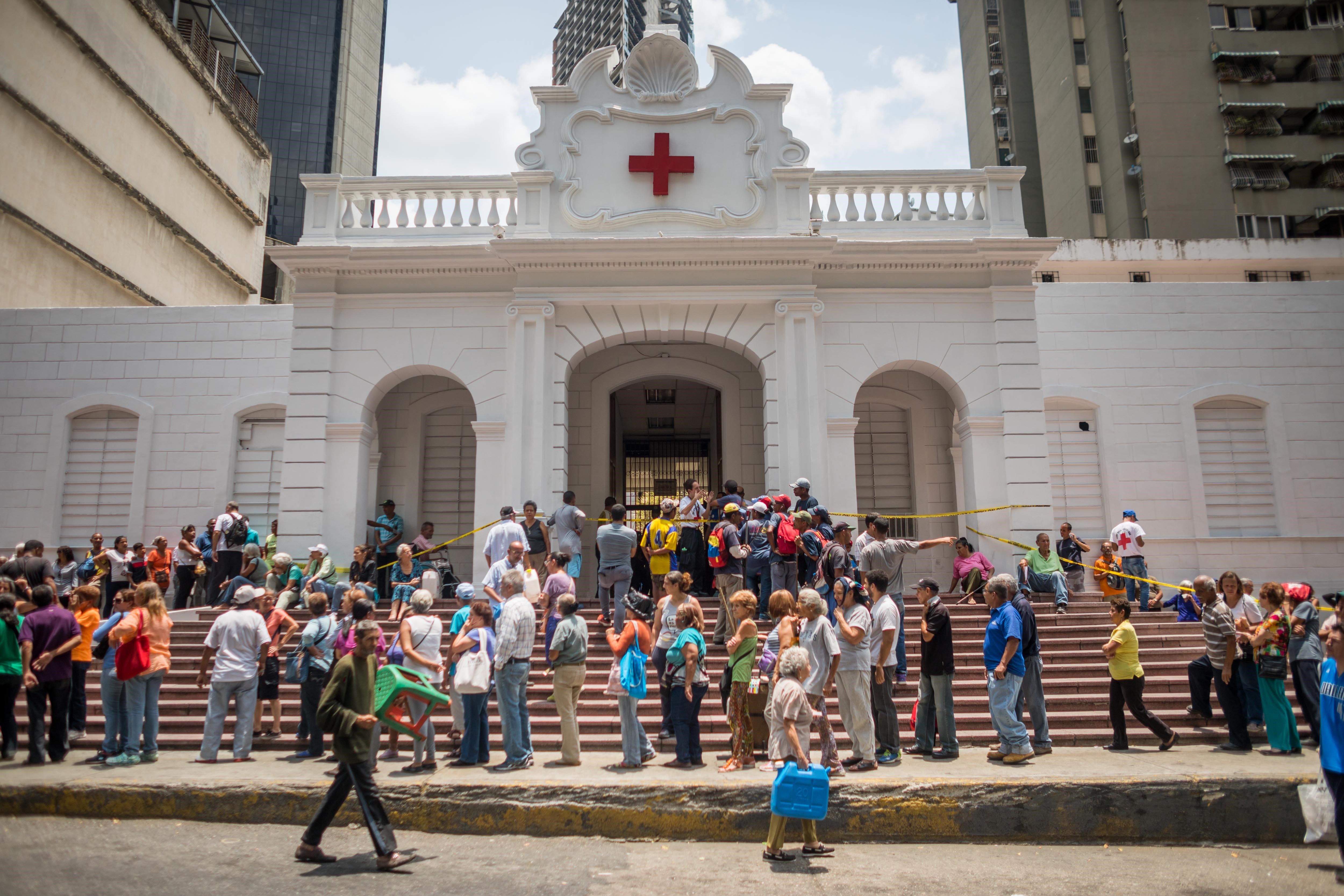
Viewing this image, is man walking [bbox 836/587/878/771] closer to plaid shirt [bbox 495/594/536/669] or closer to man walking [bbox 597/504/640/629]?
plaid shirt [bbox 495/594/536/669]

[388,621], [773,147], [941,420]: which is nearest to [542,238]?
[773,147]

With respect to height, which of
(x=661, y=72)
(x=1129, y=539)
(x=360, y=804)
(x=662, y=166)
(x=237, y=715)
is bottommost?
(x=360, y=804)

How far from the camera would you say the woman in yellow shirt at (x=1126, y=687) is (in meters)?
8.12

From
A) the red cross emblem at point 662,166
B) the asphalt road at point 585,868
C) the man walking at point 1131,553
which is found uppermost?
the red cross emblem at point 662,166

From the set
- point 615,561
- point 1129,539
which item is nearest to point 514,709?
point 615,561

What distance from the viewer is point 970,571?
1152 cm

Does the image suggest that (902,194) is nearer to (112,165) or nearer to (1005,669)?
(1005,669)

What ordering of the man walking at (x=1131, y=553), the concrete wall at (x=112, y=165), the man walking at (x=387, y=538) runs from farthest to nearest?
the concrete wall at (x=112, y=165) < the man walking at (x=387, y=538) < the man walking at (x=1131, y=553)

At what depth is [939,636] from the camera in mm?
7801

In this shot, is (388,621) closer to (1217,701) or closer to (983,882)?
(983,882)

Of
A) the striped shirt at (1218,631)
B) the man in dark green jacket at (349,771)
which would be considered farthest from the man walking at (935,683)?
the man in dark green jacket at (349,771)

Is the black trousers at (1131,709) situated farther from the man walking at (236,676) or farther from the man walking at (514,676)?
the man walking at (236,676)

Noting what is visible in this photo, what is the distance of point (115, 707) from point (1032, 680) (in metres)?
8.30

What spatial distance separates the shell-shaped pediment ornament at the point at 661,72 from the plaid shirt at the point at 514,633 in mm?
9835
